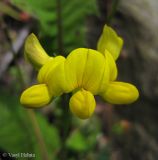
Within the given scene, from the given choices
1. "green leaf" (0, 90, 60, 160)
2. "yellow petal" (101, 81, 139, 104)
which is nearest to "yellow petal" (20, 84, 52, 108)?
"yellow petal" (101, 81, 139, 104)

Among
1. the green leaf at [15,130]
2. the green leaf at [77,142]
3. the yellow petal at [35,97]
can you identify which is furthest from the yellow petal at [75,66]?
the green leaf at [77,142]

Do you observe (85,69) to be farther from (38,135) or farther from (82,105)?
(38,135)

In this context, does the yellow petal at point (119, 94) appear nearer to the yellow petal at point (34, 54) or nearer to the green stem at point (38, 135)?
the yellow petal at point (34, 54)

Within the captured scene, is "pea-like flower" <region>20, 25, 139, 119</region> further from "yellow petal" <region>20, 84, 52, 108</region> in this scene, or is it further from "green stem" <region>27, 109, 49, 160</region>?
"green stem" <region>27, 109, 49, 160</region>

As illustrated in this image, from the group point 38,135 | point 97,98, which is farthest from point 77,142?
point 97,98

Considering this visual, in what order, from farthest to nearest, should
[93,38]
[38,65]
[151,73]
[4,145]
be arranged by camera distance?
[93,38], [151,73], [4,145], [38,65]

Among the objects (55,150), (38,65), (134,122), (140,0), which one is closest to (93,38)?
(140,0)

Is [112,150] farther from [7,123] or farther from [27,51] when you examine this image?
[27,51]
